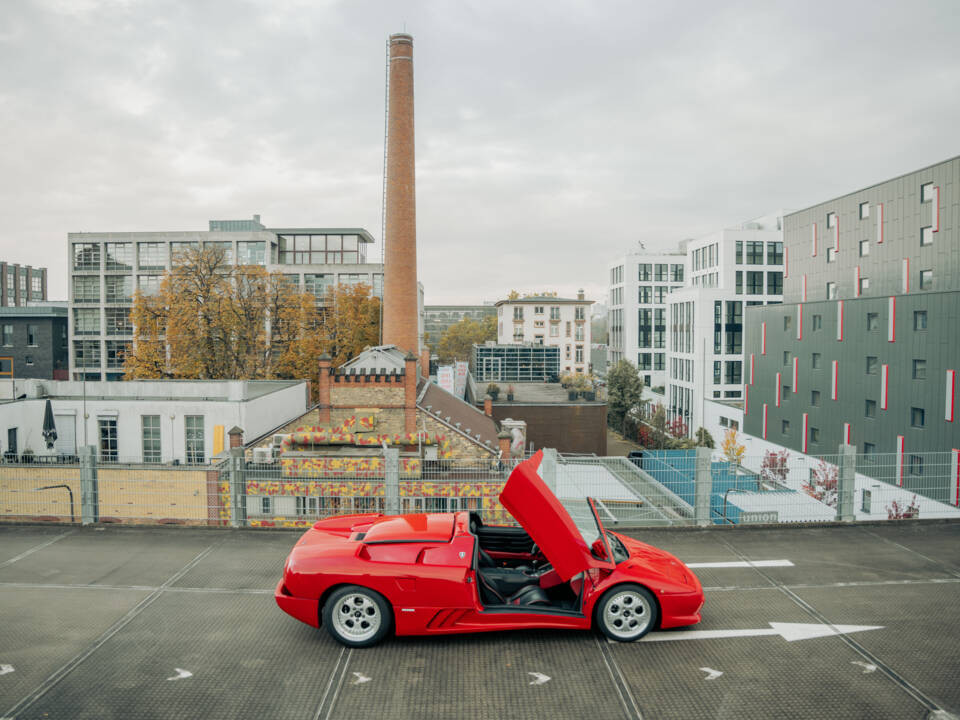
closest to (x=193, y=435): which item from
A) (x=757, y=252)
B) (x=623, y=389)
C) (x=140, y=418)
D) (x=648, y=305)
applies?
(x=140, y=418)

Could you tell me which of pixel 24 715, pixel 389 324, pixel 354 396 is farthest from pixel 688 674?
pixel 389 324

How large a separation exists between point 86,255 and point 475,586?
6256 centimetres

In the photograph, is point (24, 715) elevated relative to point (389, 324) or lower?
lower

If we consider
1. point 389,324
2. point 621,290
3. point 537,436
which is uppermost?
point 621,290

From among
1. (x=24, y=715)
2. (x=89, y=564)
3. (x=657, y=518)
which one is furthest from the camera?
(x=657, y=518)

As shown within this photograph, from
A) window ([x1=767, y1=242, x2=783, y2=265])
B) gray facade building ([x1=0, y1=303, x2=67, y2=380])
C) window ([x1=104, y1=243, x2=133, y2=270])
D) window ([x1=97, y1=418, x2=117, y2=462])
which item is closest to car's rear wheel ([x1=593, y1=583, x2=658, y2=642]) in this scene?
window ([x1=97, y1=418, x2=117, y2=462])

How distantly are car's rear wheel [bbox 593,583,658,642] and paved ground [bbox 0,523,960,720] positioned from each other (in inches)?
4.5

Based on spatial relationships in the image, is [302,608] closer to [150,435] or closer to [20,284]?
[150,435]

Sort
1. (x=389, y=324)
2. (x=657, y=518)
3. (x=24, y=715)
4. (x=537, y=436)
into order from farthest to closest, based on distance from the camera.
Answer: (x=537, y=436), (x=389, y=324), (x=657, y=518), (x=24, y=715)

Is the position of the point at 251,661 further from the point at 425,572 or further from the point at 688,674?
the point at 688,674

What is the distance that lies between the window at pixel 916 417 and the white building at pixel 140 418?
2666 centimetres

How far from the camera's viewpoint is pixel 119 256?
184 feet

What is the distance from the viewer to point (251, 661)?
517 centimetres

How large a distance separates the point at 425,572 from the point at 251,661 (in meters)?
1.57
